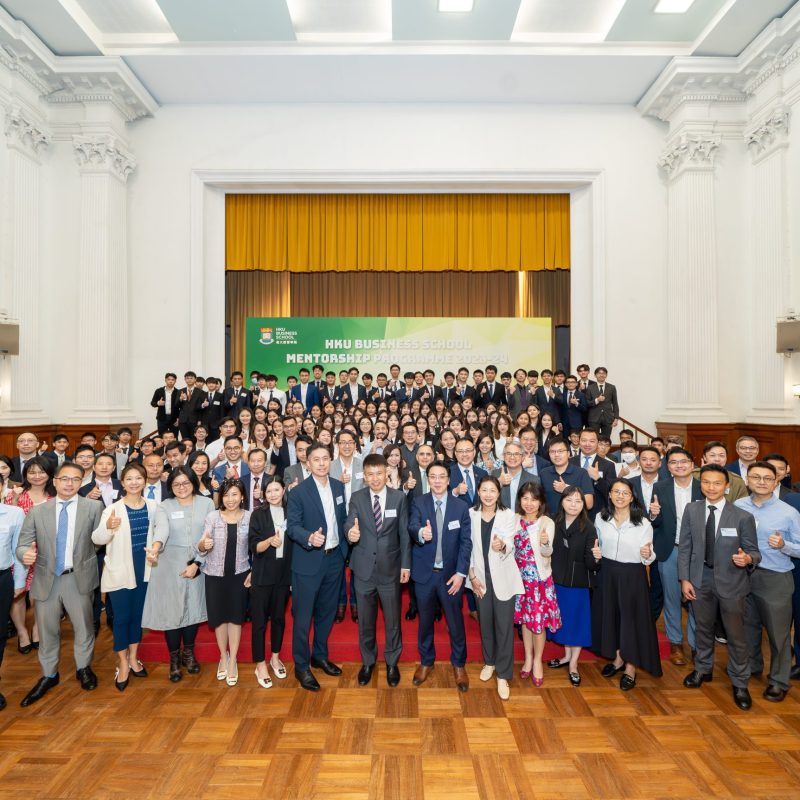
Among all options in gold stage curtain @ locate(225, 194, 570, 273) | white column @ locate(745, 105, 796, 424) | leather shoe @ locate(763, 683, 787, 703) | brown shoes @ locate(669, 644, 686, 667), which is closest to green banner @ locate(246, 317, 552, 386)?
gold stage curtain @ locate(225, 194, 570, 273)

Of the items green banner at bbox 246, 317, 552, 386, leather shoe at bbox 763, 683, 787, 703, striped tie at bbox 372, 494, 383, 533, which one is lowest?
leather shoe at bbox 763, 683, 787, 703

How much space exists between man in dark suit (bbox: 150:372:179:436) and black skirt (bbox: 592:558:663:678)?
6.91 m

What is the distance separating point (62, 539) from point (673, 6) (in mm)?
10619

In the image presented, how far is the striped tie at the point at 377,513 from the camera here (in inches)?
163

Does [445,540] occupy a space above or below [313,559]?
above

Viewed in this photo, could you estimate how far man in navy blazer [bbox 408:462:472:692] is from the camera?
13.4 feet

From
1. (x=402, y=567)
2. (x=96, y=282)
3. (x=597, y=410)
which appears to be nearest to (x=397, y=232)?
(x=597, y=410)

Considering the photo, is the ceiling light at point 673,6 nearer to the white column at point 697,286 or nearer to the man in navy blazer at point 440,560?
the white column at point 697,286

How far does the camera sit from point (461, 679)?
4.09m

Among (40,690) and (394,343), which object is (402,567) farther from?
(394,343)

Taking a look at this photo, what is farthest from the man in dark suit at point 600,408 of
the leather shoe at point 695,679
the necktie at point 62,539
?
the necktie at point 62,539

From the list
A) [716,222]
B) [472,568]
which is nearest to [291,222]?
[716,222]

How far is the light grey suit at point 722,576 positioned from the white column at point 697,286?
643 cm

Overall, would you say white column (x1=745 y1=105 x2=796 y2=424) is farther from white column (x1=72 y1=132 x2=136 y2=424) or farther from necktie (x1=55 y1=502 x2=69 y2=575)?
white column (x1=72 y1=132 x2=136 y2=424)
